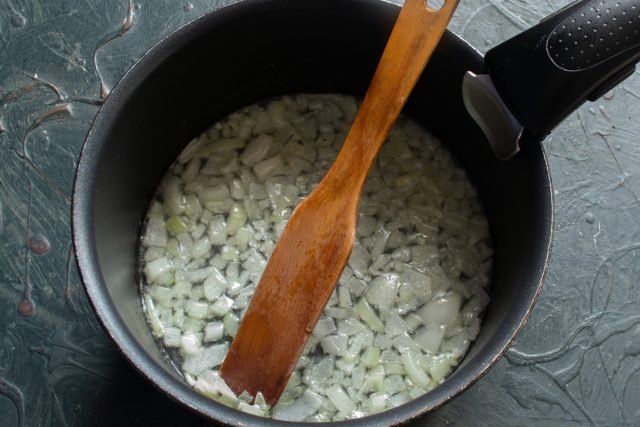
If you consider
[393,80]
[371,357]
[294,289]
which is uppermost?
[393,80]

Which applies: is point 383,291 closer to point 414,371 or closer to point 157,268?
point 414,371

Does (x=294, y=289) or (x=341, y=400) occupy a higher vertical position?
(x=294, y=289)

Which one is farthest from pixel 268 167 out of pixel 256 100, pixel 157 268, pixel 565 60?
pixel 565 60

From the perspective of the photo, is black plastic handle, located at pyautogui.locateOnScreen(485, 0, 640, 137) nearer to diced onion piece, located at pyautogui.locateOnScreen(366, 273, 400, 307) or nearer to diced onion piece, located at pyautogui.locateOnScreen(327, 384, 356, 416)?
diced onion piece, located at pyautogui.locateOnScreen(366, 273, 400, 307)

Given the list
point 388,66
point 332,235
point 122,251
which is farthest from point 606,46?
point 122,251

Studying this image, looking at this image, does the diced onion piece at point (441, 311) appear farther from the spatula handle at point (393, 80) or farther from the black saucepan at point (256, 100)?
the spatula handle at point (393, 80)

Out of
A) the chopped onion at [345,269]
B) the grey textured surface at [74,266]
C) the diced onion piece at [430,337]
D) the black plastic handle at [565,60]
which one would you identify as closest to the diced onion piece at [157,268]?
the chopped onion at [345,269]

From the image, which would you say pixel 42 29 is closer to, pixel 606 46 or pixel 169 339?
pixel 169 339
